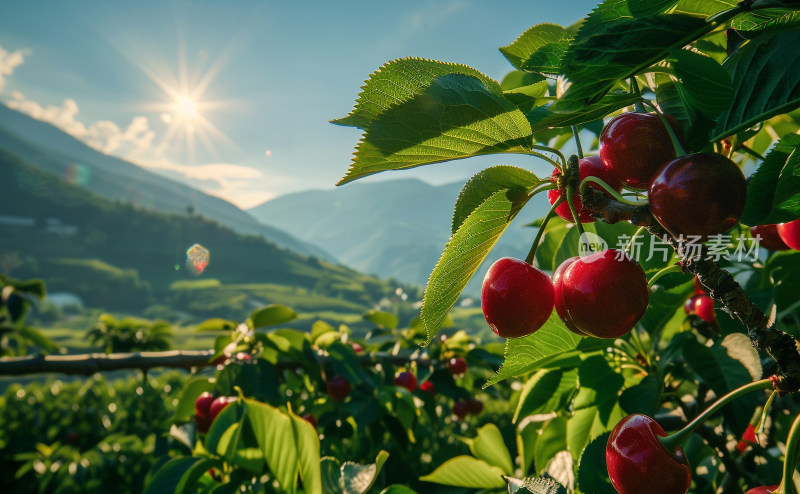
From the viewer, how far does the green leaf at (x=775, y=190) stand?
0.54 meters

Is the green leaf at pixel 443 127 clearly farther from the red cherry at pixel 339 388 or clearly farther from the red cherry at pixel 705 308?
the red cherry at pixel 339 388

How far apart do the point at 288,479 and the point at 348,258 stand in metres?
118

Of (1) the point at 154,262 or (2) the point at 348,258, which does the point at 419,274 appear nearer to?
(2) the point at 348,258

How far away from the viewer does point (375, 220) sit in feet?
457

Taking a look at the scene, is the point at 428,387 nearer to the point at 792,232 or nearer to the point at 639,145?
the point at 792,232

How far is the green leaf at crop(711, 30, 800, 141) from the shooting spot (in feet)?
1.49

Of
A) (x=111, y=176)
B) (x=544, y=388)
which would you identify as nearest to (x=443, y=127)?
(x=544, y=388)

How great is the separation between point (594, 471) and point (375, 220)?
139 m

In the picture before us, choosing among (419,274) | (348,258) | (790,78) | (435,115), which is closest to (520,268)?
(435,115)

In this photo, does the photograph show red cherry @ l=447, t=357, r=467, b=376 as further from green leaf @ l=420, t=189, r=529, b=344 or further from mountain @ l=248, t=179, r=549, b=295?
mountain @ l=248, t=179, r=549, b=295

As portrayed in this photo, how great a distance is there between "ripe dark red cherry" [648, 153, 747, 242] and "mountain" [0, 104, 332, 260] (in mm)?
73305

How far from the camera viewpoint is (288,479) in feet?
2.99

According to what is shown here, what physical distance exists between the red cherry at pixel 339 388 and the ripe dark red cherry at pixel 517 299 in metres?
1.37

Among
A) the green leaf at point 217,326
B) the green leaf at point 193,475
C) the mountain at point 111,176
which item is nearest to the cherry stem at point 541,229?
the green leaf at point 193,475
